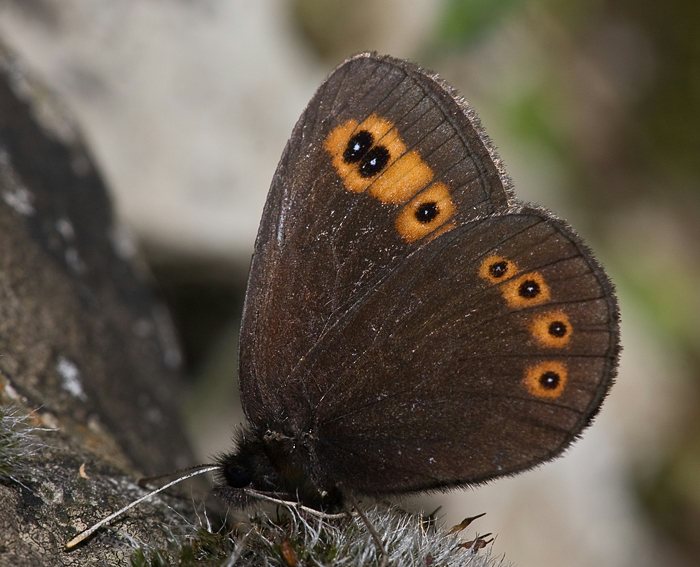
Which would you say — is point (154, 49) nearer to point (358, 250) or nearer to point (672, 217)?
point (358, 250)

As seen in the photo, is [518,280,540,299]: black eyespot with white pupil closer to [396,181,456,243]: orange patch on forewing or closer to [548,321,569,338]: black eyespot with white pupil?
[548,321,569,338]: black eyespot with white pupil

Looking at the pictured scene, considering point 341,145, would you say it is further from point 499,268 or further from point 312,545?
point 312,545

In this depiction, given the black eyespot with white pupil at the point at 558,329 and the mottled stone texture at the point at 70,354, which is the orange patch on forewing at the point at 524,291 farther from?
the mottled stone texture at the point at 70,354

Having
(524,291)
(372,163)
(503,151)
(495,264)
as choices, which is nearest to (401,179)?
(372,163)

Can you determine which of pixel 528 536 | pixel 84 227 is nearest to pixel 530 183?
pixel 528 536

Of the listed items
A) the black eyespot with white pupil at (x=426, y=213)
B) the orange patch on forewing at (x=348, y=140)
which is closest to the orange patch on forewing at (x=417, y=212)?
the black eyespot with white pupil at (x=426, y=213)
